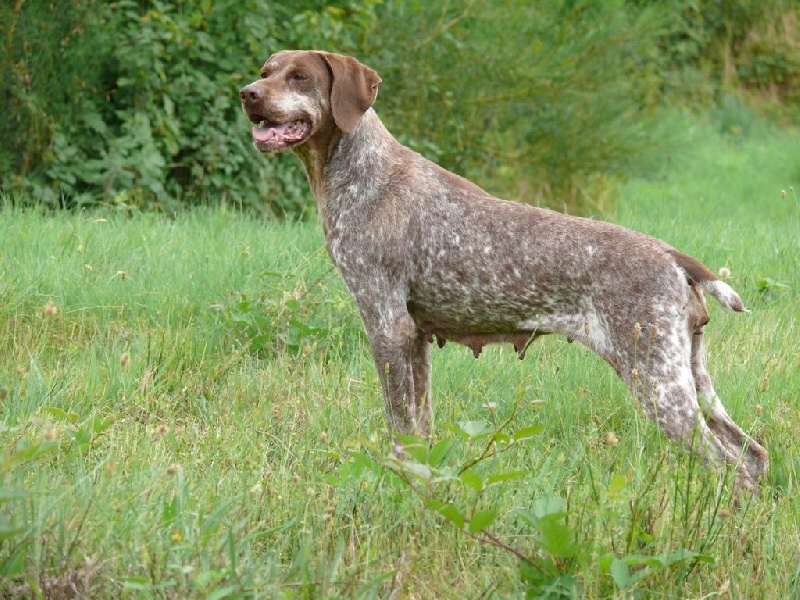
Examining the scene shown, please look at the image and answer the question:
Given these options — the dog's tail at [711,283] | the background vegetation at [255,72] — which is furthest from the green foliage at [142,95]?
the dog's tail at [711,283]

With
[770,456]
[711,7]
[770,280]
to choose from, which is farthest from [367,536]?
[711,7]

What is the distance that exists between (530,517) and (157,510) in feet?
3.80

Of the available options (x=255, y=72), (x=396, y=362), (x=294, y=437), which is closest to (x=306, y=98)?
(x=396, y=362)

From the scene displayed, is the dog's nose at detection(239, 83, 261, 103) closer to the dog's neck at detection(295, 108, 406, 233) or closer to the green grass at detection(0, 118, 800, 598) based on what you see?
the dog's neck at detection(295, 108, 406, 233)

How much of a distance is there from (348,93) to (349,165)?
300 millimetres

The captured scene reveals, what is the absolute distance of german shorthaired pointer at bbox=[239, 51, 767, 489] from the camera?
4105 millimetres

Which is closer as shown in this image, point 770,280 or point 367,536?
point 367,536

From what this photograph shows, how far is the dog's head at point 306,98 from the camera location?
15.2 ft

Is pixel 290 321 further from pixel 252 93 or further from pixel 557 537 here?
pixel 557 537

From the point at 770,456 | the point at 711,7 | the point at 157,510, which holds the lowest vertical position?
the point at 711,7

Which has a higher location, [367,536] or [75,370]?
[367,536]

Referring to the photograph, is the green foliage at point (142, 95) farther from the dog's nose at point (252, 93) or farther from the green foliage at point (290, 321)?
the dog's nose at point (252, 93)

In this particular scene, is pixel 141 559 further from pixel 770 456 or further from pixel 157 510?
pixel 770 456

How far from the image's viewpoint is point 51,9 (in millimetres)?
8969
